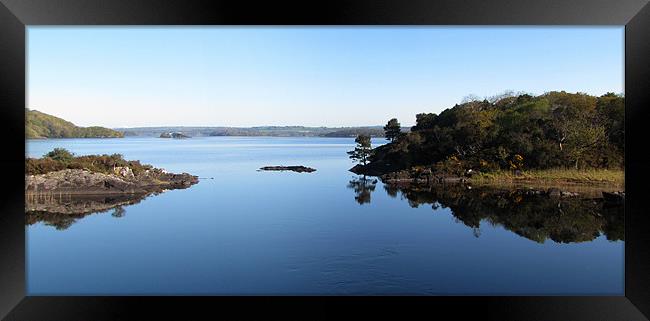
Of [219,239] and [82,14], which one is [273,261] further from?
Result: [82,14]

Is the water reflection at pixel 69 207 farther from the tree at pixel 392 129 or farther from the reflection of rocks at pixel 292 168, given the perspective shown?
the tree at pixel 392 129

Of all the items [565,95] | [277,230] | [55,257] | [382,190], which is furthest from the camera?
[565,95]

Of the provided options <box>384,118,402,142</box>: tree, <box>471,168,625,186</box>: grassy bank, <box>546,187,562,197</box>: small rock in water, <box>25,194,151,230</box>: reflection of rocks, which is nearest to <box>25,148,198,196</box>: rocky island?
<box>25,194,151,230</box>: reflection of rocks

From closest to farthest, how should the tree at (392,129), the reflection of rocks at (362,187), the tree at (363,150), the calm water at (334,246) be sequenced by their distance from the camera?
the calm water at (334,246)
the reflection of rocks at (362,187)
the tree at (392,129)
the tree at (363,150)

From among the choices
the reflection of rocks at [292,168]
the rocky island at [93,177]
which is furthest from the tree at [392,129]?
the rocky island at [93,177]

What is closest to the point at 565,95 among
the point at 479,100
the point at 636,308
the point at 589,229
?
the point at 479,100

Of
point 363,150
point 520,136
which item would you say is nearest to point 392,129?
point 363,150

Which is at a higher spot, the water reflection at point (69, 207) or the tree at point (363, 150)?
the tree at point (363, 150)

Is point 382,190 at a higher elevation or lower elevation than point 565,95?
lower
